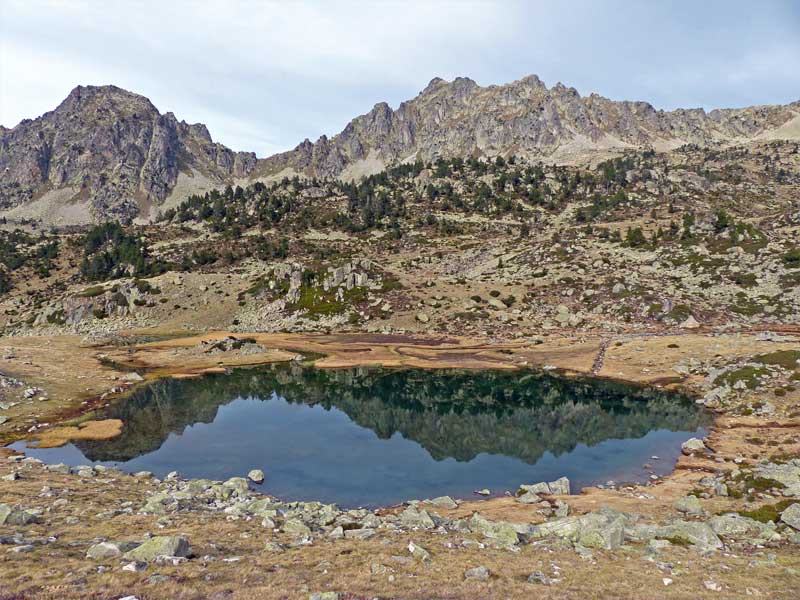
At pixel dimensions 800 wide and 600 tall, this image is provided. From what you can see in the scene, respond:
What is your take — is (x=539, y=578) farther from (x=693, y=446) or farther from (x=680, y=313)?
(x=680, y=313)

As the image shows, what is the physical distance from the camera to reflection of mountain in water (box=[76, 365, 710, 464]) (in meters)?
49.5

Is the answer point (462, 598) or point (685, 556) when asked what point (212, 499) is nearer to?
point (462, 598)

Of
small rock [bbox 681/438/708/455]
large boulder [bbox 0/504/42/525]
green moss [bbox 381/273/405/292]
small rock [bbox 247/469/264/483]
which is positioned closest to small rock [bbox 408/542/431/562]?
large boulder [bbox 0/504/42/525]

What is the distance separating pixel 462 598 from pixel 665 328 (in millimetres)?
100148

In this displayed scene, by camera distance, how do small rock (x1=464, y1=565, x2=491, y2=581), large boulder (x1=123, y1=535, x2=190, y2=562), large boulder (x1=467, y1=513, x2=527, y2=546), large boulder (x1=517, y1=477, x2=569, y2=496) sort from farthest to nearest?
1. large boulder (x1=517, y1=477, x2=569, y2=496)
2. large boulder (x1=467, y1=513, x2=527, y2=546)
3. small rock (x1=464, y1=565, x2=491, y2=581)
4. large boulder (x1=123, y1=535, x2=190, y2=562)

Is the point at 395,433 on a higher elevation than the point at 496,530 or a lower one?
lower

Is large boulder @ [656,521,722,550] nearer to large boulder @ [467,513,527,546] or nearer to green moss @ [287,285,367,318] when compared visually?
large boulder @ [467,513,527,546]

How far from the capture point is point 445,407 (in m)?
63.6

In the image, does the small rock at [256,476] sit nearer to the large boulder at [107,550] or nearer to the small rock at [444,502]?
the small rock at [444,502]

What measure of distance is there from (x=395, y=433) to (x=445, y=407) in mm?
11743

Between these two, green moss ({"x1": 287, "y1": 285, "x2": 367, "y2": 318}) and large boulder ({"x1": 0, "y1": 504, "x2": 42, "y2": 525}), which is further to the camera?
green moss ({"x1": 287, "y1": 285, "x2": 367, "y2": 318})

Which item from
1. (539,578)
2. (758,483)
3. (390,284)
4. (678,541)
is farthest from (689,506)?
(390,284)

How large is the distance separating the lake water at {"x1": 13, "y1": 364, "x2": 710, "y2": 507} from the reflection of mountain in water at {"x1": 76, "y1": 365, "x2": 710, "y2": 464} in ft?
0.69

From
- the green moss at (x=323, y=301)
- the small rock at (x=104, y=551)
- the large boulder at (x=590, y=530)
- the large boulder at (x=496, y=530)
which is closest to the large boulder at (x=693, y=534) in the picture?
the large boulder at (x=590, y=530)
